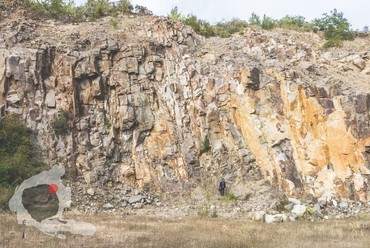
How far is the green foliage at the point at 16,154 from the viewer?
67.2ft

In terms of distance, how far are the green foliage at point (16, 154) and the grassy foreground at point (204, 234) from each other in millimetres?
5043

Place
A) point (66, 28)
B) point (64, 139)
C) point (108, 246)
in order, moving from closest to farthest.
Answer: point (108, 246) → point (64, 139) → point (66, 28)

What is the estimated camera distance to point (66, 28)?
27.1 meters

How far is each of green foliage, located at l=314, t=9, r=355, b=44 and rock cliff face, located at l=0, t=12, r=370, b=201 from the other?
77.7 inches

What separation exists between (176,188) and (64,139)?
6241 mm

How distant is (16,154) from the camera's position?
2112cm

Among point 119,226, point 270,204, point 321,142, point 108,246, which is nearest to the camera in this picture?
point 108,246

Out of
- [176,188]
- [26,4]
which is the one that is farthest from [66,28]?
[176,188]

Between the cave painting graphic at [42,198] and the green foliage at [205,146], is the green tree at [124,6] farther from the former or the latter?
the cave painting graphic at [42,198]

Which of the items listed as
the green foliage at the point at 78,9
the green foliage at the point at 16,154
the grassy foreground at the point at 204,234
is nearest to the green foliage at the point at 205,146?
the grassy foreground at the point at 204,234

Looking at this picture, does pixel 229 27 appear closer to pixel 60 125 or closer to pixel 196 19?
pixel 196 19

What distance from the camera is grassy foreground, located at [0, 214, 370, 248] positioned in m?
11.8

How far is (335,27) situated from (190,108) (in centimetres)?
1143

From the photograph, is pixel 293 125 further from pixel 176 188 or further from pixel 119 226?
pixel 119 226
